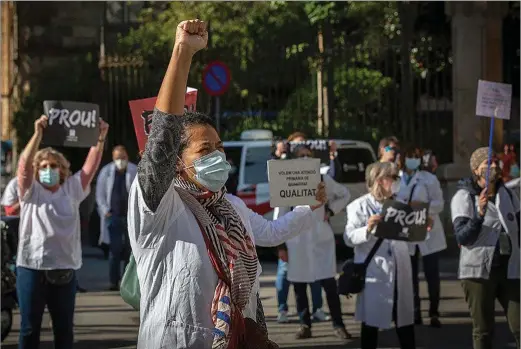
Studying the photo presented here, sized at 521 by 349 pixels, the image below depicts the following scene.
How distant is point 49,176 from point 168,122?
13.8 feet

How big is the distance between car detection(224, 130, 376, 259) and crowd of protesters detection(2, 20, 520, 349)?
7.53 feet

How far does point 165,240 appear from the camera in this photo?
4266 millimetres

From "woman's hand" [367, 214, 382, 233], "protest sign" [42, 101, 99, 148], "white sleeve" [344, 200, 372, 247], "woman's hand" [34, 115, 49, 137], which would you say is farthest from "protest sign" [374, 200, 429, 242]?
"woman's hand" [34, 115, 49, 137]

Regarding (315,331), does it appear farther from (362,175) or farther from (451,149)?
(451,149)

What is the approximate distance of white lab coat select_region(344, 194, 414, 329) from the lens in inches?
327

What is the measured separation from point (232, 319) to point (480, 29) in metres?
16.1

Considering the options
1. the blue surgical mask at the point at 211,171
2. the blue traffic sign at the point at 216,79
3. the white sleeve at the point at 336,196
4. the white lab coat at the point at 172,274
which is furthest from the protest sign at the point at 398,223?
the blue traffic sign at the point at 216,79

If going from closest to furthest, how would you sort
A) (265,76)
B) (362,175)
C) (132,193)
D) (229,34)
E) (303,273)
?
(132,193)
(303,273)
(362,175)
(265,76)
(229,34)

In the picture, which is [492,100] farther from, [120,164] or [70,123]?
[120,164]

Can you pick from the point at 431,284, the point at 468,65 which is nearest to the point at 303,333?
the point at 431,284

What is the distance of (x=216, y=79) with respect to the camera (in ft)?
59.9

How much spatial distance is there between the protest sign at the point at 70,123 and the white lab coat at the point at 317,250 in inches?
114

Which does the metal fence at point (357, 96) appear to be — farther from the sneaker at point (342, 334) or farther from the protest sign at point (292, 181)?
the protest sign at point (292, 181)

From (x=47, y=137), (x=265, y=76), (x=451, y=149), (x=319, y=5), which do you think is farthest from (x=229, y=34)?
(x=47, y=137)
